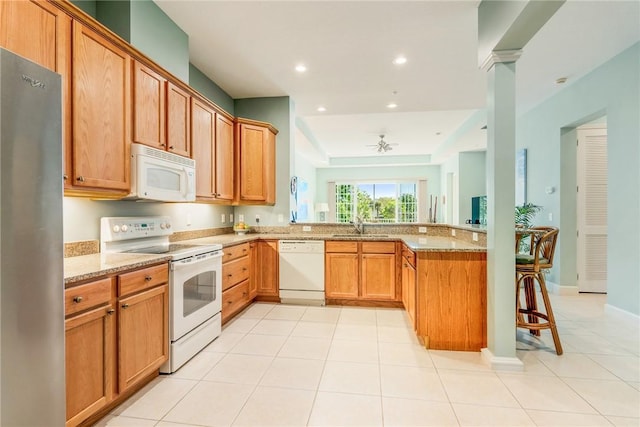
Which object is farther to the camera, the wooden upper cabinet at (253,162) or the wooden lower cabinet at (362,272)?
the wooden upper cabinet at (253,162)

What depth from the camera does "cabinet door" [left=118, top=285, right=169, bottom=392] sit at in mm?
1824

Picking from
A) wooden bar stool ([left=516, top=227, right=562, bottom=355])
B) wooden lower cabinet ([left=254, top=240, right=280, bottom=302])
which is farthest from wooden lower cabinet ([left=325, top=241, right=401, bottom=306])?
wooden bar stool ([left=516, top=227, right=562, bottom=355])

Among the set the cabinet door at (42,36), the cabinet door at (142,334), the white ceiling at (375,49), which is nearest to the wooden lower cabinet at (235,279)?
the cabinet door at (142,334)

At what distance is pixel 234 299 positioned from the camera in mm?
3375

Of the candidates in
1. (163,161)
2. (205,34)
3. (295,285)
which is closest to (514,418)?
(295,285)

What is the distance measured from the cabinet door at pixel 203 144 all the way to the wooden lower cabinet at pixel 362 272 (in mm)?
1648

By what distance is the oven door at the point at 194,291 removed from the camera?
227 centimetres

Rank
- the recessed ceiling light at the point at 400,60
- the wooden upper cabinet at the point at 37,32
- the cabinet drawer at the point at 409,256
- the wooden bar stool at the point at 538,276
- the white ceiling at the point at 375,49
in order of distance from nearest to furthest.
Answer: the wooden upper cabinet at the point at 37,32 < the wooden bar stool at the point at 538,276 < the white ceiling at the point at 375,49 < the cabinet drawer at the point at 409,256 < the recessed ceiling light at the point at 400,60

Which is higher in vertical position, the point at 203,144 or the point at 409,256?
the point at 203,144

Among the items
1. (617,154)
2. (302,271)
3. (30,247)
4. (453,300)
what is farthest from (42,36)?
(617,154)

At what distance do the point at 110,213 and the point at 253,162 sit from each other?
6.60 ft

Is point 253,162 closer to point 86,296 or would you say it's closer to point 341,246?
point 341,246

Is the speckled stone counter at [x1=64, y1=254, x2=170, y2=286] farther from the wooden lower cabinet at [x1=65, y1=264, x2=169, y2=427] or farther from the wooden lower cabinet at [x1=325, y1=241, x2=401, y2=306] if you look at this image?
the wooden lower cabinet at [x1=325, y1=241, x2=401, y2=306]

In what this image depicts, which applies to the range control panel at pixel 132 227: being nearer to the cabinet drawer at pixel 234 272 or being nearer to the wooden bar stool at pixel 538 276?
the cabinet drawer at pixel 234 272
